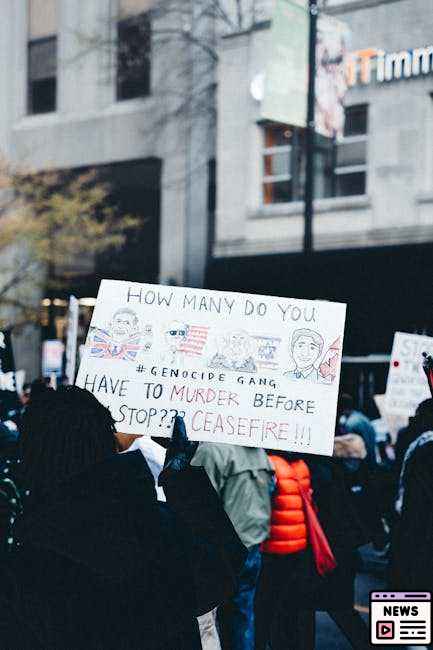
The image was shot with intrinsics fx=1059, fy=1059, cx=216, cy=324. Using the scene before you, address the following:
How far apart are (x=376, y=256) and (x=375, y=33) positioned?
4.27 meters

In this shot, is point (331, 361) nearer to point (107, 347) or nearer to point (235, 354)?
point (235, 354)

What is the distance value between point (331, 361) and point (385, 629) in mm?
1712

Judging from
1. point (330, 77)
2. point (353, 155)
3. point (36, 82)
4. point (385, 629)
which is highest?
point (36, 82)

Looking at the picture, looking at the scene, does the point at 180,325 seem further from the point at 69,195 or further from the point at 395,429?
the point at 69,195

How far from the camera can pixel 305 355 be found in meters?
4.52

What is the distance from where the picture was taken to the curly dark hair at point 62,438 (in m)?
2.85

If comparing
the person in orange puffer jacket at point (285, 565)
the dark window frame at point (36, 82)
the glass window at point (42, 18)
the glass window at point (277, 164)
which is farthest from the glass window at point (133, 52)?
the person in orange puffer jacket at point (285, 565)

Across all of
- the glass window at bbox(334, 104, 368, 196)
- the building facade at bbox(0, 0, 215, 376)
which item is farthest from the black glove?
the building facade at bbox(0, 0, 215, 376)

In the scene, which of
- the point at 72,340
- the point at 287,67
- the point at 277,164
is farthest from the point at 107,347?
the point at 277,164

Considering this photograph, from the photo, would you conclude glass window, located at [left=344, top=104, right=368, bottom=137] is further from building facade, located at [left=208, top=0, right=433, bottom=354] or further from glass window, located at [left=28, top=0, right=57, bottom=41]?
glass window, located at [left=28, top=0, right=57, bottom=41]

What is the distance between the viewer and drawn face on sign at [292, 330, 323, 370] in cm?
452

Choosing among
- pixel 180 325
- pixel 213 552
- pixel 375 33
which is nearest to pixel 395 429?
pixel 180 325

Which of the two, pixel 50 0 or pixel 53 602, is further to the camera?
pixel 50 0

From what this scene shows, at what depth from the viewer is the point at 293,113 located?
17188 millimetres
